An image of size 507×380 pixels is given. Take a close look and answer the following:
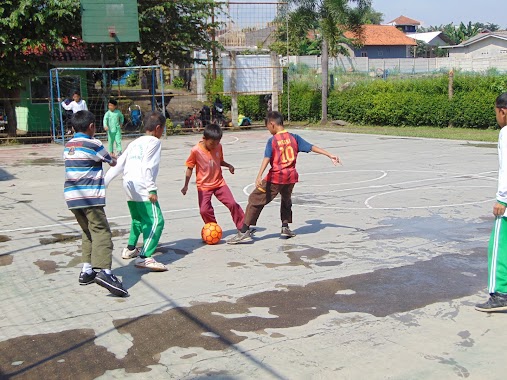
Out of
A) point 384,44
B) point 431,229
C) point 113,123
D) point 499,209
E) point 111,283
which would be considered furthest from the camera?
point 384,44

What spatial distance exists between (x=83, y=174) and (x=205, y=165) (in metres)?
2.19

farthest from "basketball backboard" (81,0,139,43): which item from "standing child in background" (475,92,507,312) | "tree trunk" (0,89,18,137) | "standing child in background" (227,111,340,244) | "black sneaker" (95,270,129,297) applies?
"standing child in background" (475,92,507,312)

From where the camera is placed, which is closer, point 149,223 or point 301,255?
point 149,223

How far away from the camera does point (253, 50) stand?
34.5 m

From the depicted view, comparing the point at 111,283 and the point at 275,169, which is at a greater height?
the point at 275,169

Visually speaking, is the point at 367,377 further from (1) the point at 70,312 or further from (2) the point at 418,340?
(1) the point at 70,312

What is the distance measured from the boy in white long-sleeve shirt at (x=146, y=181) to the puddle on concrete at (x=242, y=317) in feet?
4.69

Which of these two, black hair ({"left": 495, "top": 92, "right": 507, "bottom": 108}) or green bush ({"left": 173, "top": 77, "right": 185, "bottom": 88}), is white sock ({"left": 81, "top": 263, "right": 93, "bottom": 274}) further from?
green bush ({"left": 173, "top": 77, "right": 185, "bottom": 88})

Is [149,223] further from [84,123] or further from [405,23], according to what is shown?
[405,23]

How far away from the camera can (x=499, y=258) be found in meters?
5.49

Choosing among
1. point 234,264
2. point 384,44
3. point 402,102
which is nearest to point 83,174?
point 234,264

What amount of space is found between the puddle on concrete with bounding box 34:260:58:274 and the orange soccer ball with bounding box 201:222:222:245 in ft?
6.19

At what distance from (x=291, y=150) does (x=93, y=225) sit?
299 cm

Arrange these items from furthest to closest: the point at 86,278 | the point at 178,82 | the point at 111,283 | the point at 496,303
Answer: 1. the point at 178,82
2. the point at 86,278
3. the point at 111,283
4. the point at 496,303
